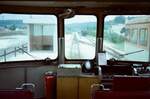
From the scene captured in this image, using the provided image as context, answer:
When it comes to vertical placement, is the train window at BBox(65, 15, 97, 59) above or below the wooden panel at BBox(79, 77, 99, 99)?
above

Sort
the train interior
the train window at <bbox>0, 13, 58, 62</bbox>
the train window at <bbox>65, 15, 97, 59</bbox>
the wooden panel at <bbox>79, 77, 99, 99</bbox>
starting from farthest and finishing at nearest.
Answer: the train window at <bbox>65, 15, 97, 59</bbox>
the train window at <bbox>0, 13, 58, 62</bbox>
the train interior
the wooden panel at <bbox>79, 77, 99, 99</bbox>

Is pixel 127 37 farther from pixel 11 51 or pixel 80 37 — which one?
pixel 11 51

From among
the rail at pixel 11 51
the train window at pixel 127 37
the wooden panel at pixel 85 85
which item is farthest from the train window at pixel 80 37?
the wooden panel at pixel 85 85

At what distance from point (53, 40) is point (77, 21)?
61 cm

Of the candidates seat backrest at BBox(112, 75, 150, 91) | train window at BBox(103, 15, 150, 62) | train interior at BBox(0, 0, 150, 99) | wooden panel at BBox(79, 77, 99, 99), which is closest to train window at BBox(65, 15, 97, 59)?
train interior at BBox(0, 0, 150, 99)

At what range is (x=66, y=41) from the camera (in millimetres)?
5254

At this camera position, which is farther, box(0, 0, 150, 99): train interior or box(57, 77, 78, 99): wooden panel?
box(0, 0, 150, 99): train interior

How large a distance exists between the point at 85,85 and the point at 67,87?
1.01 ft

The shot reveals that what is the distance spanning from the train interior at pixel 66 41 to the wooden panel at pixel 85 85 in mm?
254

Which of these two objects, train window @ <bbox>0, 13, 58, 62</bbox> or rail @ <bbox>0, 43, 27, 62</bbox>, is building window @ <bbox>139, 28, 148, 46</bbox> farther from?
rail @ <bbox>0, 43, 27, 62</bbox>

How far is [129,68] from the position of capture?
4.58m

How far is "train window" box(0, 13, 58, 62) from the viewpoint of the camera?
499cm

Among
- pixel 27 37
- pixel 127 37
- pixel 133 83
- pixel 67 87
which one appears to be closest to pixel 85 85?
pixel 67 87

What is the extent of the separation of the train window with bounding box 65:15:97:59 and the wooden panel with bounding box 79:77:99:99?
967mm
